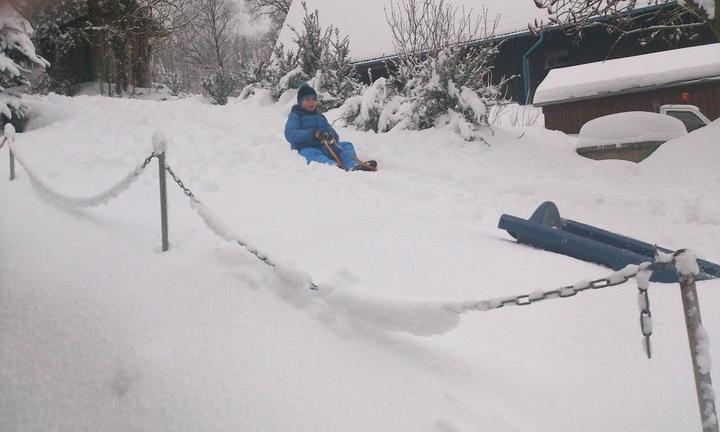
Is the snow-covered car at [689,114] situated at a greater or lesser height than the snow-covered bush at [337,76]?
lesser

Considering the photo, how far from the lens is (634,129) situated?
27.9ft

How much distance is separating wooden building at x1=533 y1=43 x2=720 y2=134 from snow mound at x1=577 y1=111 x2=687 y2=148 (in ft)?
21.8

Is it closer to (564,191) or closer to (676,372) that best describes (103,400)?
(676,372)

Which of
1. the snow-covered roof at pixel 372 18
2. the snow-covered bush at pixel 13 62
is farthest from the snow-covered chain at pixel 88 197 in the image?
the snow-covered roof at pixel 372 18

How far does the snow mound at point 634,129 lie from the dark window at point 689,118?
6.68 ft

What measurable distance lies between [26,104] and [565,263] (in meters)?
9.85

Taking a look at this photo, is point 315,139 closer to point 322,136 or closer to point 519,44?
point 322,136

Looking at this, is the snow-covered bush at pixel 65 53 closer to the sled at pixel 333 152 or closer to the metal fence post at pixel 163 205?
the sled at pixel 333 152

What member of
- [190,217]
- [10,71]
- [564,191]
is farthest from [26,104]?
[564,191]

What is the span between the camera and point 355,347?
7.88 feet

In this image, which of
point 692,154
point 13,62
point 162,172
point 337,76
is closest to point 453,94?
point 692,154

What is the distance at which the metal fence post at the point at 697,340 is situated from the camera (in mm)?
1673

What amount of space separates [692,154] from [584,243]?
13.6 ft

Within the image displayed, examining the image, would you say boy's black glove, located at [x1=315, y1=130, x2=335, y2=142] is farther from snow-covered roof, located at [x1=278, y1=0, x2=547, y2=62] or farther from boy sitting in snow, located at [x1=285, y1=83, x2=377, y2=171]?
snow-covered roof, located at [x1=278, y1=0, x2=547, y2=62]
